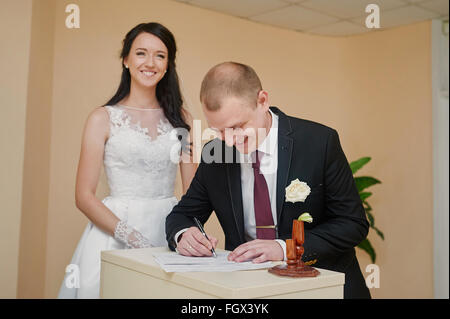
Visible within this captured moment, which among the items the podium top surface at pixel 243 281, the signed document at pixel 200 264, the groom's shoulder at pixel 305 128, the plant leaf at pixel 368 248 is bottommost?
the plant leaf at pixel 368 248

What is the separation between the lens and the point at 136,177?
285 centimetres

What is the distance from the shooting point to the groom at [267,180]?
1906mm

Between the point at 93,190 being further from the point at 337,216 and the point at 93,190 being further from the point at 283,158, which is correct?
the point at 337,216

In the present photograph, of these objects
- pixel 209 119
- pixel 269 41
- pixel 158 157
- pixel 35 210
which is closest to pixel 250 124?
pixel 209 119

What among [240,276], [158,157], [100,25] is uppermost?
[100,25]

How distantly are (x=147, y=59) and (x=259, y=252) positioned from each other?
1.54 metres

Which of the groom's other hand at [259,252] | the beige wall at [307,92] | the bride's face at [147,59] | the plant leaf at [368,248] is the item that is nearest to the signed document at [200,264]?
the groom's other hand at [259,252]

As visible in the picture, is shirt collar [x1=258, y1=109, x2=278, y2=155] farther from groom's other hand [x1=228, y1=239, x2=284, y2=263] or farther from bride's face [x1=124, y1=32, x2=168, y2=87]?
bride's face [x1=124, y1=32, x2=168, y2=87]

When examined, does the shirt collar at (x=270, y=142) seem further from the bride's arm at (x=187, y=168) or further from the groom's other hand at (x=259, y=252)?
the bride's arm at (x=187, y=168)

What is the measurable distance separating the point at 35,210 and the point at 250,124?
2597mm

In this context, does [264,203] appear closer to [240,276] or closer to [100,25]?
[240,276]

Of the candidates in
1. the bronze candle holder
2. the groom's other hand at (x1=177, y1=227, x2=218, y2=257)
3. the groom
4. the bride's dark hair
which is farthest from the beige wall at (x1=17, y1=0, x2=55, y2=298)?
the bronze candle holder

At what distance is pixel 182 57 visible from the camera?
5121 millimetres

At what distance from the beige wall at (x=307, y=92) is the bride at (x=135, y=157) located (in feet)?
5.03
